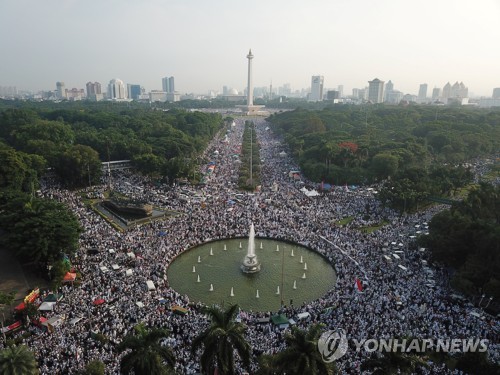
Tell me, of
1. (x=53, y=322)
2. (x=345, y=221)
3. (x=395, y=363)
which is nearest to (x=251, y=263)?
(x=345, y=221)

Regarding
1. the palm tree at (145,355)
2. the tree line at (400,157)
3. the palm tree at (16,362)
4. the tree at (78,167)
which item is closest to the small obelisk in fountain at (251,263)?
the palm tree at (145,355)

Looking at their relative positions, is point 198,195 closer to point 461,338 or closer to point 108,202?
point 108,202

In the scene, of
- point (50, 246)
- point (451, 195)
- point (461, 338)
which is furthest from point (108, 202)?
point (451, 195)

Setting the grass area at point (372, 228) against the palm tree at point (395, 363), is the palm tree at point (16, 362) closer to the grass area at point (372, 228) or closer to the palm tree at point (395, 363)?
the palm tree at point (395, 363)

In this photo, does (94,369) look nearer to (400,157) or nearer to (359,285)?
(359,285)

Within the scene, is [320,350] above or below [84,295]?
above

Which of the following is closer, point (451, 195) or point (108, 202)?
point (108, 202)

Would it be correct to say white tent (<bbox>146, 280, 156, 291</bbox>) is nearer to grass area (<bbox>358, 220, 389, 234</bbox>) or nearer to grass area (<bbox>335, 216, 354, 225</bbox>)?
grass area (<bbox>335, 216, 354, 225</bbox>)

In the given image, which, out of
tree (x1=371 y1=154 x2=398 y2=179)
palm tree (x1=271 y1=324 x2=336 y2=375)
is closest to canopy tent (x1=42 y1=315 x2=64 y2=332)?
palm tree (x1=271 y1=324 x2=336 y2=375)
